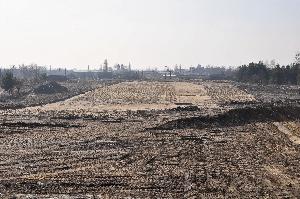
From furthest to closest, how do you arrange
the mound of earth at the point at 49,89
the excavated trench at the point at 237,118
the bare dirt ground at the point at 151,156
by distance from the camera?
the mound of earth at the point at 49,89 → the excavated trench at the point at 237,118 → the bare dirt ground at the point at 151,156

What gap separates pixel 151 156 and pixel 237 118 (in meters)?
11.7

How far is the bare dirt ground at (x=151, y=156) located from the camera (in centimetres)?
1431

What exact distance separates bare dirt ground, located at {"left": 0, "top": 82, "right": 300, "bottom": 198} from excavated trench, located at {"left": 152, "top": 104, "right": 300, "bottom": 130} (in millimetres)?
62

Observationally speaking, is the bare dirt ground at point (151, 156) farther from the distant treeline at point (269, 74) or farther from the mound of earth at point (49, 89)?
the distant treeline at point (269, 74)

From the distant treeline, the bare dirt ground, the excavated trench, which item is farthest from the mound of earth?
the distant treeline

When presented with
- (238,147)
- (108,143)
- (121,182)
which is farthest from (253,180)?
(108,143)

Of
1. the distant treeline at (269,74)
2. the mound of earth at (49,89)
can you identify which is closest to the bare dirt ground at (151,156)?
the mound of earth at (49,89)

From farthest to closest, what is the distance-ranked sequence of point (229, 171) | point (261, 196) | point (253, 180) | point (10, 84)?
1. point (10, 84)
2. point (229, 171)
3. point (253, 180)
4. point (261, 196)

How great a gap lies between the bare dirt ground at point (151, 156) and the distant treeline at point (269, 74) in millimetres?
46067

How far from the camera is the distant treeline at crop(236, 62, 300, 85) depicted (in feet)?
251

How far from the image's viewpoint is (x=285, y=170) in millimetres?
16875

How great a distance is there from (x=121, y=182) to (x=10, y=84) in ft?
131

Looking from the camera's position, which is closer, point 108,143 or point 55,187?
point 55,187

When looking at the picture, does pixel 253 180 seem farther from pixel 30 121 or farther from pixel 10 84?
pixel 10 84
